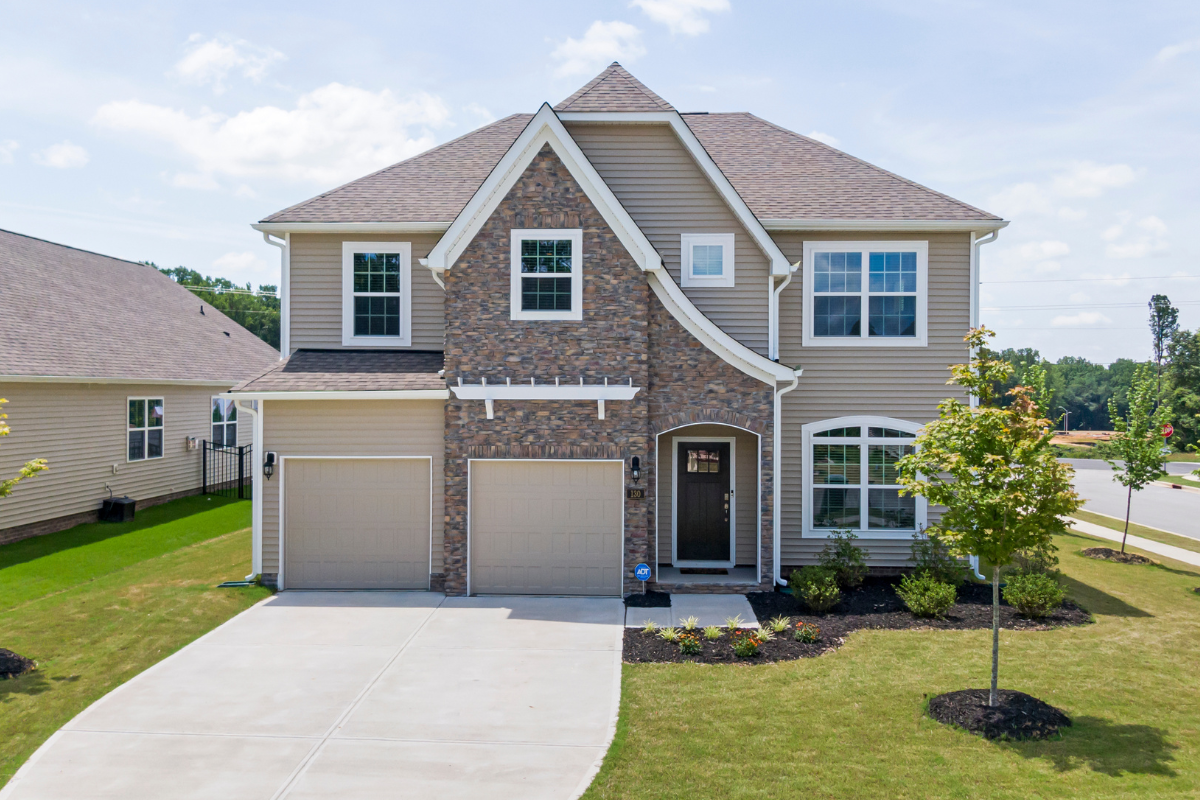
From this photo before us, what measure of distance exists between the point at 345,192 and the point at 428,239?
7.19ft

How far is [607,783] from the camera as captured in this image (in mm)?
6145

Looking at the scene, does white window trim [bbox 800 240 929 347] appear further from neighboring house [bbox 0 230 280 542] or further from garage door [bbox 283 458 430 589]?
neighboring house [bbox 0 230 280 542]

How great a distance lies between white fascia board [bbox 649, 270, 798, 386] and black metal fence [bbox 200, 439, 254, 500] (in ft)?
50.5

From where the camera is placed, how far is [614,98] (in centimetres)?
1276

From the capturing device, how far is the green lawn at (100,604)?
7.89 metres

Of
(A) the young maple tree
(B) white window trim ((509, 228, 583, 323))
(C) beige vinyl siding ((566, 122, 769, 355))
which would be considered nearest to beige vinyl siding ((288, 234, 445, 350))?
(B) white window trim ((509, 228, 583, 323))

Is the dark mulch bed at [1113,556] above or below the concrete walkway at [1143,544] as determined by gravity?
above

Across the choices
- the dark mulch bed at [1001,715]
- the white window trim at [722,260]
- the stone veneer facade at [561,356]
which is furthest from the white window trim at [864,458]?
the dark mulch bed at [1001,715]

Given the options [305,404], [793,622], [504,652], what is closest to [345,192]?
[305,404]

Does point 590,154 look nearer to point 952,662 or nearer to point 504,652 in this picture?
point 504,652

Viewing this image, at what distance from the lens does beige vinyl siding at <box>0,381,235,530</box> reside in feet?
49.9

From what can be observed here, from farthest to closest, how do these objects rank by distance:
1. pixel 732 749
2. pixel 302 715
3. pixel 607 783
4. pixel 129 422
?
pixel 129 422 → pixel 302 715 → pixel 732 749 → pixel 607 783

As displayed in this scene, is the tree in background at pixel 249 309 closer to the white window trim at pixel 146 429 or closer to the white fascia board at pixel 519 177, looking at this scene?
the white window trim at pixel 146 429

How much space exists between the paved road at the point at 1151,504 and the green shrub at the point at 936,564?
7.30 m
